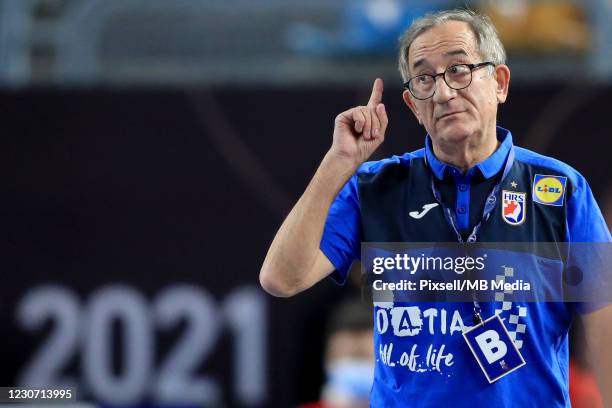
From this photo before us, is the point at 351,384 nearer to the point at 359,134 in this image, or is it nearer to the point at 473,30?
the point at 359,134

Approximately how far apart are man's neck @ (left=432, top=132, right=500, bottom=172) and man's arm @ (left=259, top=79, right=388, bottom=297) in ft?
0.54

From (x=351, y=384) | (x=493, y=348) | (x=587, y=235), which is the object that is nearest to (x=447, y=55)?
(x=587, y=235)

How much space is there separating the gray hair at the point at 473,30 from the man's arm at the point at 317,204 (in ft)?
0.53

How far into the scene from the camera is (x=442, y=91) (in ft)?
7.30

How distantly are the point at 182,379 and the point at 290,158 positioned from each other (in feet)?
4.21

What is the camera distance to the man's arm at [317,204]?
2244mm

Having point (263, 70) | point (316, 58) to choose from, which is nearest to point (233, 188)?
point (263, 70)

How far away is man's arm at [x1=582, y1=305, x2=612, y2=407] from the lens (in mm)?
2221

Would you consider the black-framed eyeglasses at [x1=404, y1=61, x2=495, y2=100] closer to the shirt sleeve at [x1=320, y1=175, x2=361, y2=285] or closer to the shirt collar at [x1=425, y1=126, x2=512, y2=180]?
the shirt collar at [x1=425, y1=126, x2=512, y2=180]

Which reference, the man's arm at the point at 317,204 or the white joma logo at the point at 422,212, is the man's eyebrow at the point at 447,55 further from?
the white joma logo at the point at 422,212

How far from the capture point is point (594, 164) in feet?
16.7

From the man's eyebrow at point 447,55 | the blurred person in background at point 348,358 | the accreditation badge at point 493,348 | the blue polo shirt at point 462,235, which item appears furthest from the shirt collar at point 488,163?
the blurred person in background at point 348,358

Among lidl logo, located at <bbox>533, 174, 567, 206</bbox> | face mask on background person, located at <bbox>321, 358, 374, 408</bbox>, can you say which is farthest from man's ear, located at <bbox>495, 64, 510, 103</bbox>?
face mask on background person, located at <bbox>321, 358, 374, 408</bbox>

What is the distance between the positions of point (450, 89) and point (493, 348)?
579 mm
